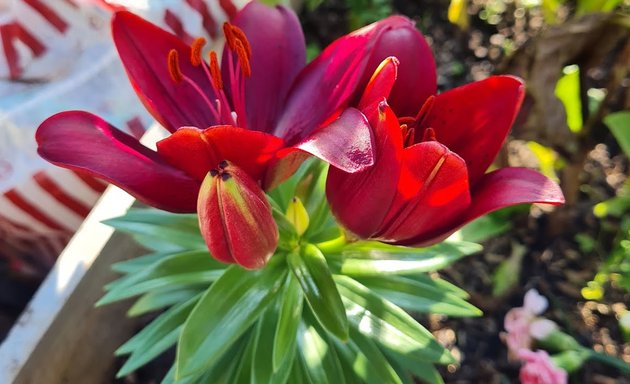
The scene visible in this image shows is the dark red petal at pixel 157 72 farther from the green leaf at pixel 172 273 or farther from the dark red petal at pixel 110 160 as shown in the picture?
the green leaf at pixel 172 273

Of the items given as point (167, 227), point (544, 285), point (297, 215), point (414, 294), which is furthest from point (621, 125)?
point (167, 227)

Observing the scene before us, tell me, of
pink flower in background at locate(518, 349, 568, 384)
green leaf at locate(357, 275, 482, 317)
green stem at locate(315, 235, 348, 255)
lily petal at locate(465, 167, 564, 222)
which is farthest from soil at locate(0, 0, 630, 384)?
lily petal at locate(465, 167, 564, 222)

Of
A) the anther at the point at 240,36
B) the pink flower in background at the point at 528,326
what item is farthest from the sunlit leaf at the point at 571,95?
the anther at the point at 240,36

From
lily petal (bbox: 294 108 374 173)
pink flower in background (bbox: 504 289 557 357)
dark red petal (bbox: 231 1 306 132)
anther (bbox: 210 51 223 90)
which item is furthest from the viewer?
pink flower in background (bbox: 504 289 557 357)

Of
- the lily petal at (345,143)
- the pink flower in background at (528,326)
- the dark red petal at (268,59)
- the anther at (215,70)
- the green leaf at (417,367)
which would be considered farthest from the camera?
the pink flower in background at (528,326)

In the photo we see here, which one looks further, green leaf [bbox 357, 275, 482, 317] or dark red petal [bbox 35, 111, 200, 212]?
green leaf [bbox 357, 275, 482, 317]

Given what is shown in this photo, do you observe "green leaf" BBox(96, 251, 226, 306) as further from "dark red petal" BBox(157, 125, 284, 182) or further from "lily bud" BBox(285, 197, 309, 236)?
"dark red petal" BBox(157, 125, 284, 182)
